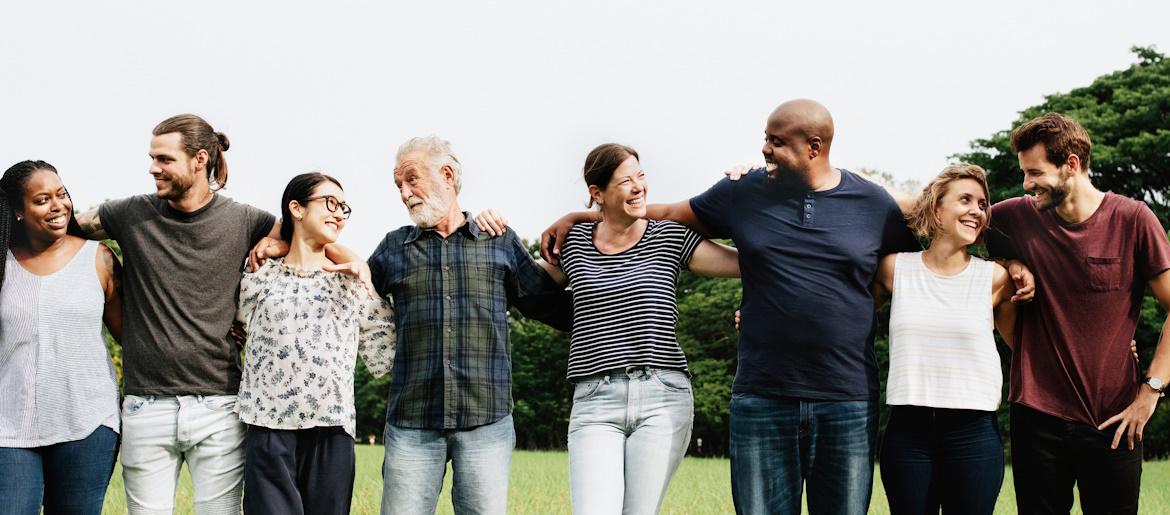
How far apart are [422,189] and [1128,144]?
2636 centimetres

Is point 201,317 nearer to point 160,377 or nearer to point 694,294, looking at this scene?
point 160,377

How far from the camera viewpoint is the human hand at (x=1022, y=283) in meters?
5.29

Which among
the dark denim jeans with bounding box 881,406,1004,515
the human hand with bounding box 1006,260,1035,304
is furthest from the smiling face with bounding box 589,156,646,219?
the human hand with bounding box 1006,260,1035,304

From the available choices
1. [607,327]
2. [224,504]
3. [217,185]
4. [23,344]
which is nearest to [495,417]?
[607,327]

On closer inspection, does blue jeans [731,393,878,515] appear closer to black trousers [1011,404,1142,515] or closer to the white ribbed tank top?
the white ribbed tank top

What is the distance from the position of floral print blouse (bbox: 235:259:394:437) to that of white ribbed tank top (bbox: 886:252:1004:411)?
8.84 ft

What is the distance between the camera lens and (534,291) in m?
5.70

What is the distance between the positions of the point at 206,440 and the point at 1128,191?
95.6ft

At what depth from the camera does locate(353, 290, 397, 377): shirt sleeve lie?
18.2ft

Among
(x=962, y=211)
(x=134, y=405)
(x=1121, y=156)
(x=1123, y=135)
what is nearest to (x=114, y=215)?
(x=134, y=405)

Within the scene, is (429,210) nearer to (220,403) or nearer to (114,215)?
(220,403)

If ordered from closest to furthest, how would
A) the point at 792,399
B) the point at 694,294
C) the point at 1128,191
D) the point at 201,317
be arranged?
the point at 792,399 → the point at 201,317 → the point at 1128,191 → the point at 694,294

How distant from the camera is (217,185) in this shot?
225 inches

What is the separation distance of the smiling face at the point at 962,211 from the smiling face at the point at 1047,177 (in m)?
0.38
